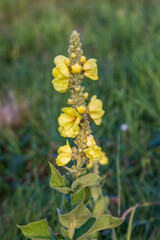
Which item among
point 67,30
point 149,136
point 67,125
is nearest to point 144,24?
point 67,30

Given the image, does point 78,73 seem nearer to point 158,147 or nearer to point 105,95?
point 158,147

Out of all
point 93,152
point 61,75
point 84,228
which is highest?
point 61,75

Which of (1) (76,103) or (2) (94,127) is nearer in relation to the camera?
(1) (76,103)

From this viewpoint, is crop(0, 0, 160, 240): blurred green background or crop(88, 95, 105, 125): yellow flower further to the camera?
crop(0, 0, 160, 240): blurred green background

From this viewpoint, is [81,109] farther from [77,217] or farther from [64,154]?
[77,217]

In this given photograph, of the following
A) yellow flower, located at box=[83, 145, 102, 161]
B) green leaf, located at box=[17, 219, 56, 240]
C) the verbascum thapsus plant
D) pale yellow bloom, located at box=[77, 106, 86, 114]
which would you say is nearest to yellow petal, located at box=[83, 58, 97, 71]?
the verbascum thapsus plant

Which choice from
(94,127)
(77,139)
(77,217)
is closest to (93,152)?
(77,139)

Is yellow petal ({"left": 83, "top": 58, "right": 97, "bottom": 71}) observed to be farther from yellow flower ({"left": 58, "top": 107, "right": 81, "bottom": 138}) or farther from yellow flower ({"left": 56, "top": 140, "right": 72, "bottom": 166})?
yellow flower ({"left": 56, "top": 140, "right": 72, "bottom": 166})
